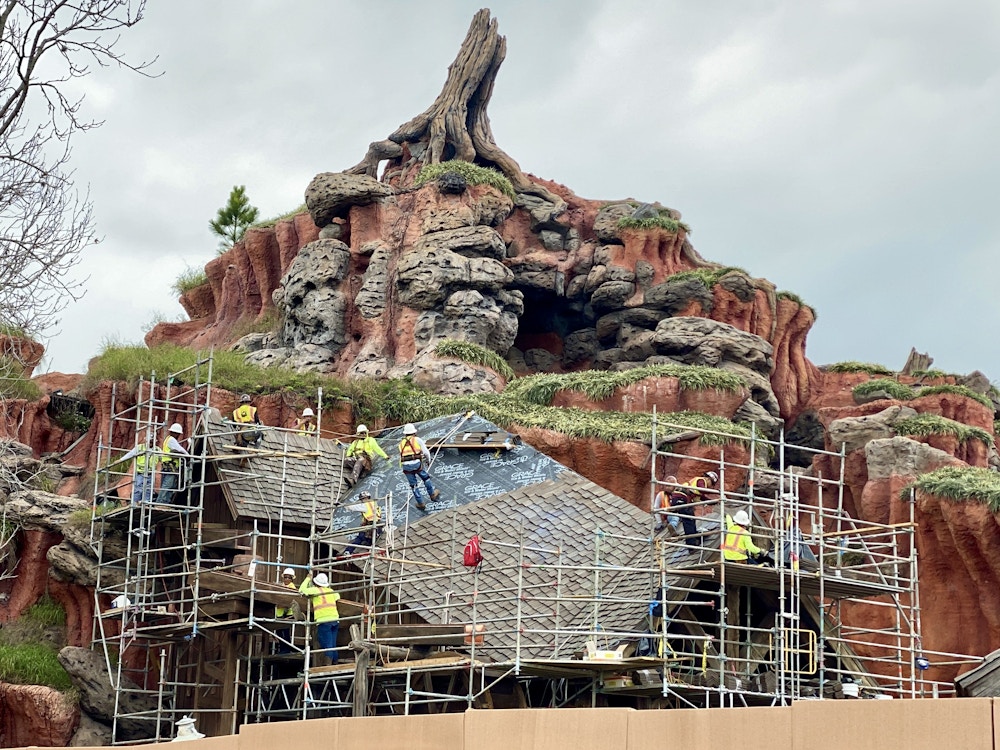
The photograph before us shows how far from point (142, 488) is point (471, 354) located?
12172 millimetres

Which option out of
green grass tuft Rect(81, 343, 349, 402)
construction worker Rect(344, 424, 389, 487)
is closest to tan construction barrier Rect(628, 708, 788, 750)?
construction worker Rect(344, 424, 389, 487)

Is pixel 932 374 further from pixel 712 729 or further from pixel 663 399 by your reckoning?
pixel 712 729

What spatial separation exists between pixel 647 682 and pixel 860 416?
54.5 ft

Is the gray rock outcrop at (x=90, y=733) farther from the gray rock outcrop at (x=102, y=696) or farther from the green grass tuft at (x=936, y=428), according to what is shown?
the green grass tuft at (x=936, y=428)

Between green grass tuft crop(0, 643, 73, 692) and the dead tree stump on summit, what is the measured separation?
783 inches

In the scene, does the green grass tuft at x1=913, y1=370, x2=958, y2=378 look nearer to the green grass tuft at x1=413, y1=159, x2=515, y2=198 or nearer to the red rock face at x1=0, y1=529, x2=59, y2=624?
the green grass tuft at x1=413, y1=159, x2=515, y2=198

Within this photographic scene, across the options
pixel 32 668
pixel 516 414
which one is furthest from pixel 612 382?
pixel 32 668

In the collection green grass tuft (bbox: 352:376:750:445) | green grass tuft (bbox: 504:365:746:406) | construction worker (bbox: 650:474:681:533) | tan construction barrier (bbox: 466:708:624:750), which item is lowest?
tan construction barrier (bbox: 466:708:624:750)

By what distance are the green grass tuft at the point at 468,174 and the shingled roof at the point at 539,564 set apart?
15875mm

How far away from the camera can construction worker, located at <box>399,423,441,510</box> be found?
933 inches

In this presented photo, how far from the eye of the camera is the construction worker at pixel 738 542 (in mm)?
20344

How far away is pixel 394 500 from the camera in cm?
2473

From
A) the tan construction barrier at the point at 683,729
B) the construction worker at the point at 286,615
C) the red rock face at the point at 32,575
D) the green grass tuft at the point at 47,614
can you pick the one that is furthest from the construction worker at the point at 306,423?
the tan construction barrier at the point at 683,729

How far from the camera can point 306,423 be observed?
30.0 meters
